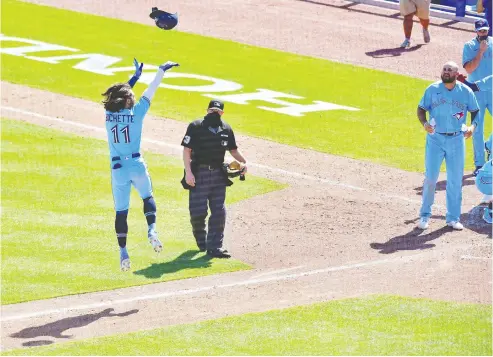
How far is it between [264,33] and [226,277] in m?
17.3

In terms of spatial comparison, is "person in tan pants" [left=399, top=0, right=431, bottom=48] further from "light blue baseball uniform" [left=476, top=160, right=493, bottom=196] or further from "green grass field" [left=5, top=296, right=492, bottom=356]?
"green grass field" [left=5, top=296, right=492, bottom=356]

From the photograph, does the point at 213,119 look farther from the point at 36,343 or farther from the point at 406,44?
the point at 406,44

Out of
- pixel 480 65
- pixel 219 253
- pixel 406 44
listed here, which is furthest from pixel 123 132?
pixel 406 44

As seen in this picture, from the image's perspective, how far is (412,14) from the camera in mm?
31609

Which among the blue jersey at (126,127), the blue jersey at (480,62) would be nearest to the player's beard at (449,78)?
the blue jersey at (480,62)

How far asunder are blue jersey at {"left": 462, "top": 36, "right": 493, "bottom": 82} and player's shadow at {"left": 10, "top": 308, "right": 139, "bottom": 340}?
834 centimetres

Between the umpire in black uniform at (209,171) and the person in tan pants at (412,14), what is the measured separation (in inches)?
535

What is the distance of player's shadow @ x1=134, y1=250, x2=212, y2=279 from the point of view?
18.4 meters

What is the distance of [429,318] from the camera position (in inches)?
647

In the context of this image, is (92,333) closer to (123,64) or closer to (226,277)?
(226,277)

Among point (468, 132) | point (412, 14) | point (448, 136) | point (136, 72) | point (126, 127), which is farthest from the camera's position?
point (412, 14)

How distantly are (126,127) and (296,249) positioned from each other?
19.3ft

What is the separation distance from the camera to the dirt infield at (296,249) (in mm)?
16922

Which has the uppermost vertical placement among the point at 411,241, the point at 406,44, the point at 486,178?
the point at 406,44
